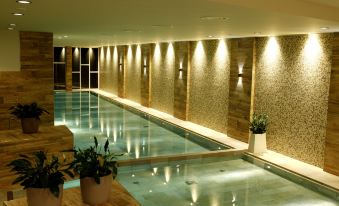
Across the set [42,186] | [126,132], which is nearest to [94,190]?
[42,186]

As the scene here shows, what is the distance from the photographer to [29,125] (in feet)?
22.5

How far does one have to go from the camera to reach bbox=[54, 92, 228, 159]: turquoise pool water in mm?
10016

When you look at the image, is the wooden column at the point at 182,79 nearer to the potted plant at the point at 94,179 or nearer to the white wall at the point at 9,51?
the white wall at the point at 9,51

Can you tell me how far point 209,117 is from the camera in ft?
40.7

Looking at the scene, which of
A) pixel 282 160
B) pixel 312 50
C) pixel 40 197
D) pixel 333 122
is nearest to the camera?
pixel 40 197

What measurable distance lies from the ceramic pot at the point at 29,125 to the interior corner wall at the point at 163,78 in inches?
330

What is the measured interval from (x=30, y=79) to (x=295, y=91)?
19.8ft

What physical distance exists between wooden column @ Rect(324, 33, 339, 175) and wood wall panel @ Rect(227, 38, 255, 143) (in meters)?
2.69

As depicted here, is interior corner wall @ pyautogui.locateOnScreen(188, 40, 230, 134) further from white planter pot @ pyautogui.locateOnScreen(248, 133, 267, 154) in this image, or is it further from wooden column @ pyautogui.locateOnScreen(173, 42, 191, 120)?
white planter pot @ pyautogui.locateOnScreen(248, 133, 267, 154)

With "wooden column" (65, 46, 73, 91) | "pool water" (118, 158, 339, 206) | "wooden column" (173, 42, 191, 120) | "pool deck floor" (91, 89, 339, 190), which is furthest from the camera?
"wooden column" (65, 46, 73, 91)

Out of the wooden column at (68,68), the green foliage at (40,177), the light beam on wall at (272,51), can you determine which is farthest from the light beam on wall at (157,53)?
the green foliage at (40,177)

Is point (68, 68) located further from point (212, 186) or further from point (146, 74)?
point (212, 186)

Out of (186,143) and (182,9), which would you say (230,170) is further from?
(182,9)

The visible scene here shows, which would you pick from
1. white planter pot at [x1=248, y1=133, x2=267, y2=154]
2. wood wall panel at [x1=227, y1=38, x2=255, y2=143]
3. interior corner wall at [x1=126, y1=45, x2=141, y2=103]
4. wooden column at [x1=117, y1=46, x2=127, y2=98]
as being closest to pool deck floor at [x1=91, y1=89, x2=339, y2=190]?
white planter pot at [x1=248, y1=133, x2=267, y2=154]
